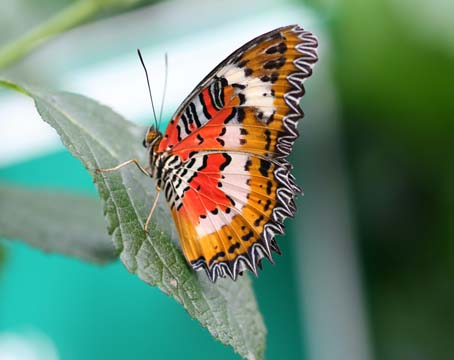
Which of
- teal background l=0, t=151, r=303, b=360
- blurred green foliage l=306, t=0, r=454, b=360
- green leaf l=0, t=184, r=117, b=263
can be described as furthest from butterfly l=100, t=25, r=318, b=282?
blurred green foliage l=306, t=0, r=454, b=360

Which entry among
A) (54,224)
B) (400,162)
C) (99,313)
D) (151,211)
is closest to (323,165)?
(400,162)

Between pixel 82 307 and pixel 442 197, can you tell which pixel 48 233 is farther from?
pixel 442 197

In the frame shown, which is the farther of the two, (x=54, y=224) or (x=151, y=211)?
(x=54, y=224)

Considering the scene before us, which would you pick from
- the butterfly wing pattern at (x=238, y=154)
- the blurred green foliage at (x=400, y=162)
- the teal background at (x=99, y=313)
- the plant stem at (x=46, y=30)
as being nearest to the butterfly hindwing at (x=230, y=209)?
the butterfly wing pattern at (x=238, y=154)

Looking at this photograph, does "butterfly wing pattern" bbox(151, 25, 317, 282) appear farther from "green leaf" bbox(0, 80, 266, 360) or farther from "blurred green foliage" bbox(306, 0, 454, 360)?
"blurred green foliage" bbox(306, 0, 454, 360)

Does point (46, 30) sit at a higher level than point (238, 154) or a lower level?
higher

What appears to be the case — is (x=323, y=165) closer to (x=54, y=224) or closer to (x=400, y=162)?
(x=400, y=162)

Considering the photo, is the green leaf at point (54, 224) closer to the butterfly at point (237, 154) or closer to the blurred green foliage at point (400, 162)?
the butterfly at point (237, 154)
